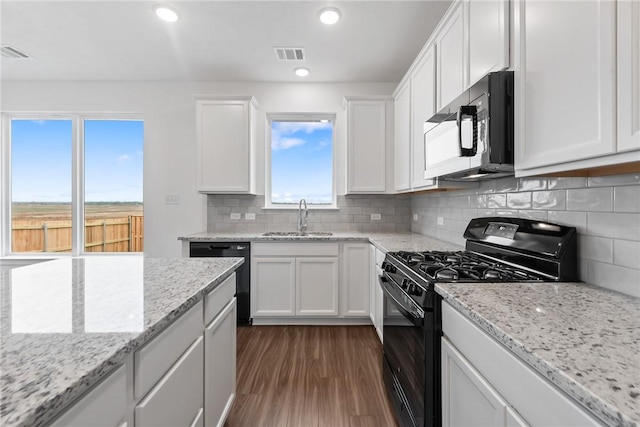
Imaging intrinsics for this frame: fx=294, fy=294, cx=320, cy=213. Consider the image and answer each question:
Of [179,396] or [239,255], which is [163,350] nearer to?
[179,396]

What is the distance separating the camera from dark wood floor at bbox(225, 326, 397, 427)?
167 cm

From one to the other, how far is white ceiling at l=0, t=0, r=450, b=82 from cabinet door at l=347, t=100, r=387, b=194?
43 centimetres

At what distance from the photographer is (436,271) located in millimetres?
1291

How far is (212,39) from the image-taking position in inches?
103

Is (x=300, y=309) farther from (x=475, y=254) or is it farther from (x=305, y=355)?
(x=475, y=254)

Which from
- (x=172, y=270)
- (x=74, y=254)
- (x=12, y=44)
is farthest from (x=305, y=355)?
(x=12, y=44)

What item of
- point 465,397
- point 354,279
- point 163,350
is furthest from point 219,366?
point 354,279

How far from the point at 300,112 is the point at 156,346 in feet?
10.1

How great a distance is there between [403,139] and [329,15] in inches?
47.0

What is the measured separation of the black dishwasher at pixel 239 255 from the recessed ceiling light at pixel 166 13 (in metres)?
1.90

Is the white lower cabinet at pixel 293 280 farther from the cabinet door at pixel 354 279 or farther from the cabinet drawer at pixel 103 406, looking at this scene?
the cabinet drawer at pixel 103 406

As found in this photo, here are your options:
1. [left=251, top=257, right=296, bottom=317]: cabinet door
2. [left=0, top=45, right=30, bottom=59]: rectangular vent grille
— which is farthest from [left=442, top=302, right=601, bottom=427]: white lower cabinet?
[left=0, top=45, right=30, bottom=59]: rectangular vent grille

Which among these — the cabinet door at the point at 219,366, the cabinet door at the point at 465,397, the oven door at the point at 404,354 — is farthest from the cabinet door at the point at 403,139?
the cabinet door at the point at 219,366

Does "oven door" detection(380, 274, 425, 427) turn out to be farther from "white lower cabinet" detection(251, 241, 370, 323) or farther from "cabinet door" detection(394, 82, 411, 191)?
"cabinet door" detection(394, 82, 411, 191)
